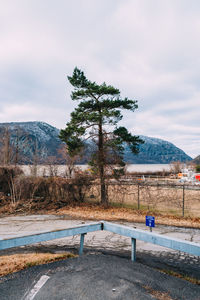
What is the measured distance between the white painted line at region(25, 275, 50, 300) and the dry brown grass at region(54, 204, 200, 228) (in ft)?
27.7

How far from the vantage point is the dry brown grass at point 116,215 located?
11.5 metres

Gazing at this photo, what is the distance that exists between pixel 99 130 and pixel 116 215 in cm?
661

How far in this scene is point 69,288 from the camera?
3225 millimetres

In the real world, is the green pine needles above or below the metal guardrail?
above

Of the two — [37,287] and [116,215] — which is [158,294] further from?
[116,215]

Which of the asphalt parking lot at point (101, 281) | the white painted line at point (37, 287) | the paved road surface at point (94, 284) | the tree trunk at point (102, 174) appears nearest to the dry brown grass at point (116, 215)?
the tree trunk at point (102, 174)

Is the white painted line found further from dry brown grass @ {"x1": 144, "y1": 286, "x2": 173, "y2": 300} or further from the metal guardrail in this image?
dry brown grass @ {"x1": 144, "y1": 286, "x2": 173, "y2": 300}

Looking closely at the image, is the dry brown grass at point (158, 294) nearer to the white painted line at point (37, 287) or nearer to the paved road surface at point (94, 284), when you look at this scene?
the paved road surface at point (94, 284)

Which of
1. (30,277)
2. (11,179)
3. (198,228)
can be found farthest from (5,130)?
(30,277)

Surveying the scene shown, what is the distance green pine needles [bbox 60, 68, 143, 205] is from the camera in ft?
53.1

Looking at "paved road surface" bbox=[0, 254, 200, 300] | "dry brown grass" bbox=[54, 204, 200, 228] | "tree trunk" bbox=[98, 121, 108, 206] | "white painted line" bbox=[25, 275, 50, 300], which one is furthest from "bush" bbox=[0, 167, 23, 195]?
"white painted line" bbox=[25, 275, 50, 300]

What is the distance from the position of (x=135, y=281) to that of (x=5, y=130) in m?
37.9

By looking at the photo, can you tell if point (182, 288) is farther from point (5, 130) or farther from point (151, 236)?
point (5, 130)

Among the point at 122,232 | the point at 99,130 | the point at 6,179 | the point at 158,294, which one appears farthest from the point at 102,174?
the point at 158,294
